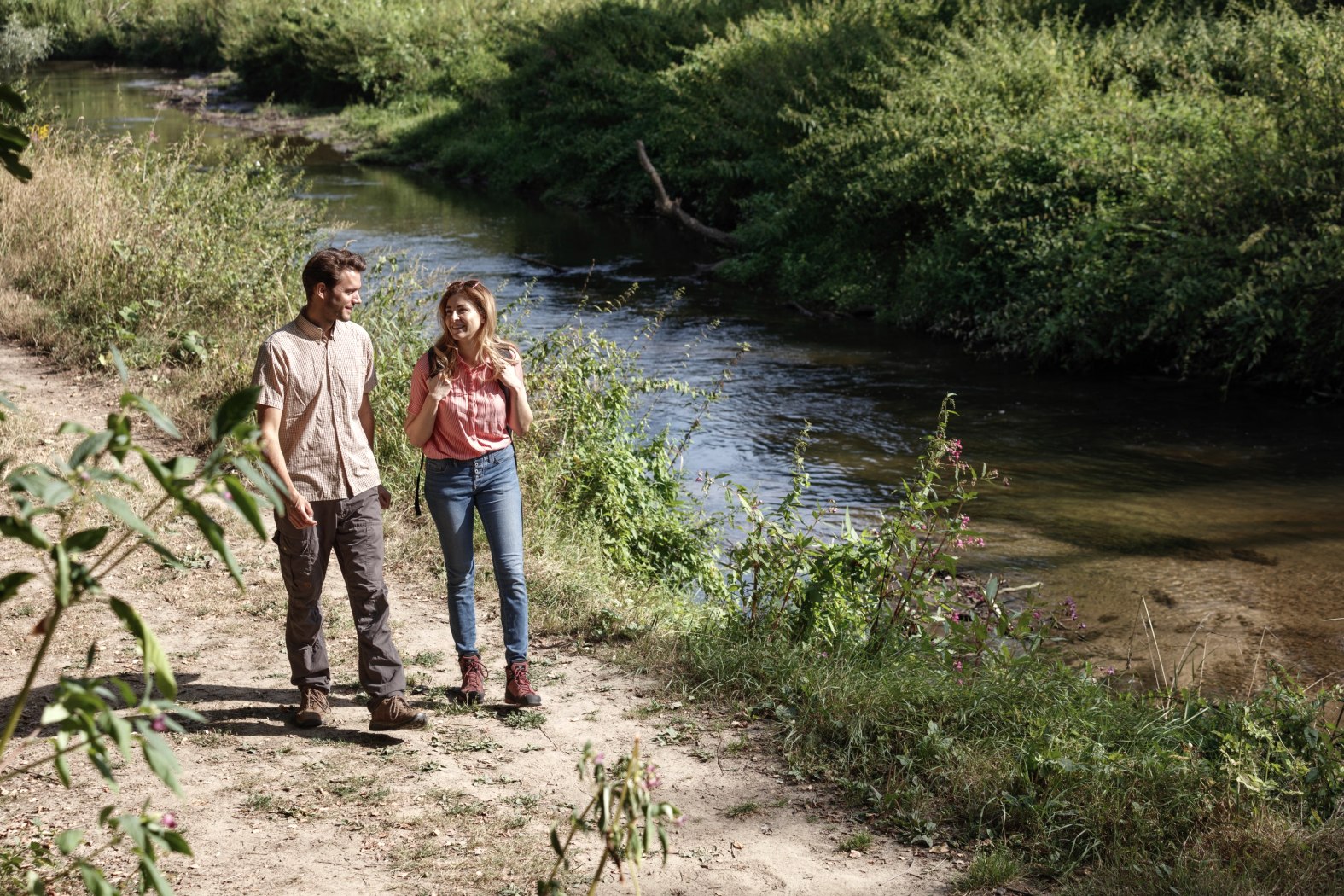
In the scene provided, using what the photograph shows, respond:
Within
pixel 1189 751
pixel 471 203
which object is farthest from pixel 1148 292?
pixel 471 203

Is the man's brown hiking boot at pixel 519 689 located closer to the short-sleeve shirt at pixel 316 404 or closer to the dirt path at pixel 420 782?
the dirt path at pixel 420 782

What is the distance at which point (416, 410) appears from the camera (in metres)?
5.16

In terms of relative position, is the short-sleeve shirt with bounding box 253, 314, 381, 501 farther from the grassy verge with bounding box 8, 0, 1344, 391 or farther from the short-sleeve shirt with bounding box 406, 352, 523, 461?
the grassy verge with bounding box 8, 0, 1344, 391

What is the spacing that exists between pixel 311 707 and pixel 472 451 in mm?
1175

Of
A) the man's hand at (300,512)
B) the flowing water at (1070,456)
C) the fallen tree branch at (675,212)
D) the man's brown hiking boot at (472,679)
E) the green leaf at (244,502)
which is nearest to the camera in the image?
the green leaf at (244,502)

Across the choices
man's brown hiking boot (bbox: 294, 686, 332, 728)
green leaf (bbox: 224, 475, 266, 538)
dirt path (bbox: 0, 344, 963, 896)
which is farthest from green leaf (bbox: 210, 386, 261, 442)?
man's brown hiking boot (bbox: 294, 686, 332, 728)

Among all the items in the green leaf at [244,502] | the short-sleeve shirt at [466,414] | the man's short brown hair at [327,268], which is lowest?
the short-sleeve shirt at [466,414]

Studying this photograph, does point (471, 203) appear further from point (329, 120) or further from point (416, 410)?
point (416, 410)

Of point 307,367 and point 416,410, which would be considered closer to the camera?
point 307,367

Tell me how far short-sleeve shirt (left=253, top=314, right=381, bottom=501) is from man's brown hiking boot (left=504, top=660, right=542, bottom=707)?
3.18 ft

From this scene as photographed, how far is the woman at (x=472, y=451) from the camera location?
510 cm

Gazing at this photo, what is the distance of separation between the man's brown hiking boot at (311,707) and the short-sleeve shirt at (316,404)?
2.61ft

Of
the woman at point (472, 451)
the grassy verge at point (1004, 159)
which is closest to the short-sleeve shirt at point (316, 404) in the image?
the woman at point (472, 451)

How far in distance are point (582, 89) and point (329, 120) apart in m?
9.36
